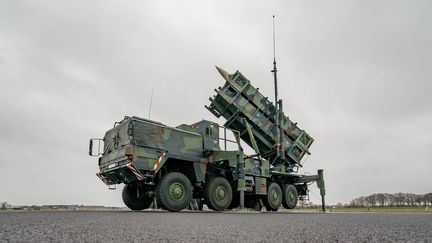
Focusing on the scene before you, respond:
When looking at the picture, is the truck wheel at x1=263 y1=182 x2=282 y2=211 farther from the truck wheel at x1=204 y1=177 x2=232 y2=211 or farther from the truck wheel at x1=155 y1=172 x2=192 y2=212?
the truck wheel at x1=155 y1=172 x2=192 y2=212

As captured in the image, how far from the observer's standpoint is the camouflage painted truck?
312 inches

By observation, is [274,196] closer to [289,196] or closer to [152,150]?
[289,196]

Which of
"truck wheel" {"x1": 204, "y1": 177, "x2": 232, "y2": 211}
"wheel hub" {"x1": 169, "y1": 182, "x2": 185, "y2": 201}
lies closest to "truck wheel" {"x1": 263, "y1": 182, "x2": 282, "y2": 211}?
"truck wheel" {"x1": 204, "y1": 177, "x2": 232, "y2": 211}

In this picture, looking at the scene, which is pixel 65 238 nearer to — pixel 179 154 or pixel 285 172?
pixel 179 154

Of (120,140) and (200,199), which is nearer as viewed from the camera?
(120,140)

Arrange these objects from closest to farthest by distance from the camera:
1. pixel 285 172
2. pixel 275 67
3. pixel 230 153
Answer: pixel 230 153 < pixel 285 172 < pixel 275 67

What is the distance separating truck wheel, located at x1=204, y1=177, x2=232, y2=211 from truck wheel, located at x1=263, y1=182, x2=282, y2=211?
255 cm

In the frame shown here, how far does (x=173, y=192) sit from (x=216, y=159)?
74.8 inches

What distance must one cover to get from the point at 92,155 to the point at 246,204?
5.91 meters

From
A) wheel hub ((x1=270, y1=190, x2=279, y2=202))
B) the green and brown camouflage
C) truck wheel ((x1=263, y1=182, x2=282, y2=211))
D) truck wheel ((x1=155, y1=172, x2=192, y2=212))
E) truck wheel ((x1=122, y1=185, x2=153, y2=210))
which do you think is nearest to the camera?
truck wheel ((x1=155, y1=172, x2=192, y2=212))

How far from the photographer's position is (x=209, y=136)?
9.76 m

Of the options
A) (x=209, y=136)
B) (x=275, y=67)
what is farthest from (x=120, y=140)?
(x=275, y=67)

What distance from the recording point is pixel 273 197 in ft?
38.4

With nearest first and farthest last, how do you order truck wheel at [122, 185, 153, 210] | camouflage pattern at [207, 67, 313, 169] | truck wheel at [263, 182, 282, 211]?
truck wheel at [122, 185, 153, 210], camouflage pattern at [207, 67, 313, 169], truck wheel at [263, 182, 282, 211]
